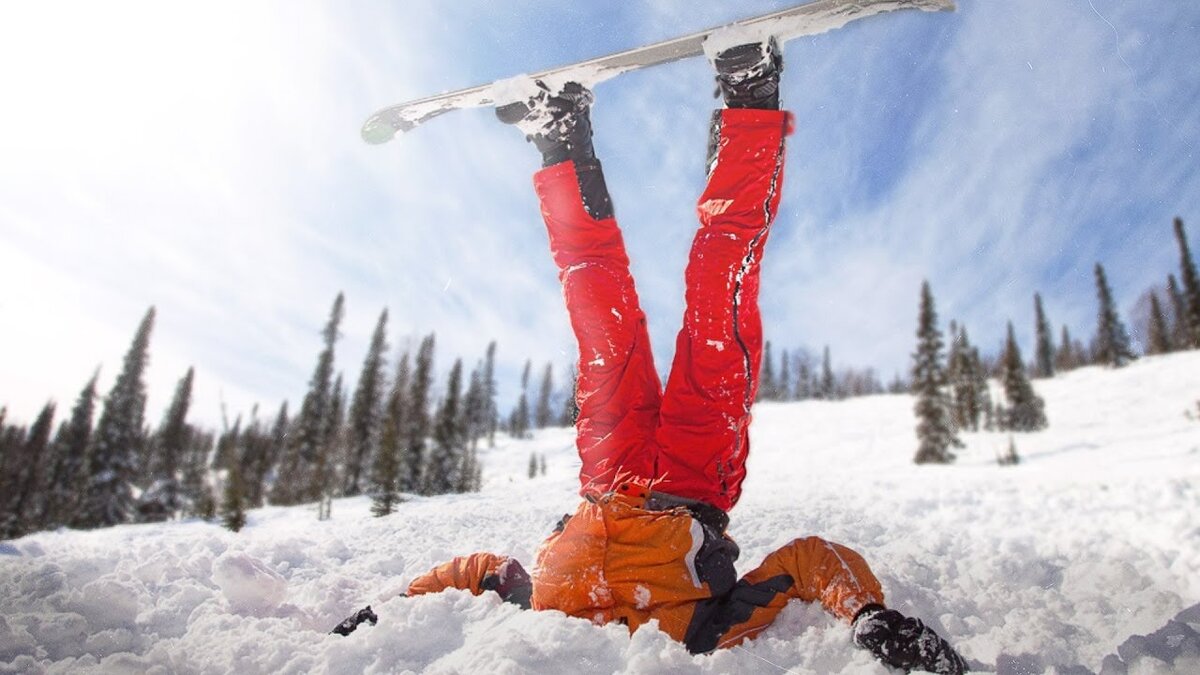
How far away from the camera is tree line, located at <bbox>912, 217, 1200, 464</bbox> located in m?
28.1

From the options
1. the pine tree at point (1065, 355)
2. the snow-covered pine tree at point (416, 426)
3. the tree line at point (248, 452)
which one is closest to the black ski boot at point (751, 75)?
the tree line at point (248, 452)

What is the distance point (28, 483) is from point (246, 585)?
174 feet

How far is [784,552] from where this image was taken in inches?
92.4

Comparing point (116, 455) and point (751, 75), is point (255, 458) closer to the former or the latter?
point (116, 455)

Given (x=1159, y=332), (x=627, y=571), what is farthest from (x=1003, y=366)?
(x=627, y=571)

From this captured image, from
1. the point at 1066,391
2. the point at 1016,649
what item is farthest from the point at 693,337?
the point at 1066,391

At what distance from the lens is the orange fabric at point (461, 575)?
2.56m

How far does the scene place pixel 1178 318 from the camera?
4191cm

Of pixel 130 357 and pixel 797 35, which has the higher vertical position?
pixel 130 357

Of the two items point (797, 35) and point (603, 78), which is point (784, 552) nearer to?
point (797, 35)

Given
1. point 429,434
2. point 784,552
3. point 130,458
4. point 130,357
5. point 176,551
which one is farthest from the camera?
point 429,434

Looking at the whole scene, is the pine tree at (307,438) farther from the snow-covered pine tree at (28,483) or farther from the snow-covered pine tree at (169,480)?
the snow-covered pine tree at (28,483)

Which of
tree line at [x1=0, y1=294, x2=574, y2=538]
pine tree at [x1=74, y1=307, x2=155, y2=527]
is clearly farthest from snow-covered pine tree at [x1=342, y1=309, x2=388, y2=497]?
pine tree at [x1=74, y1=307, x2=155, y2=527]

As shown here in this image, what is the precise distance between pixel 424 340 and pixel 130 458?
73.9 ft
